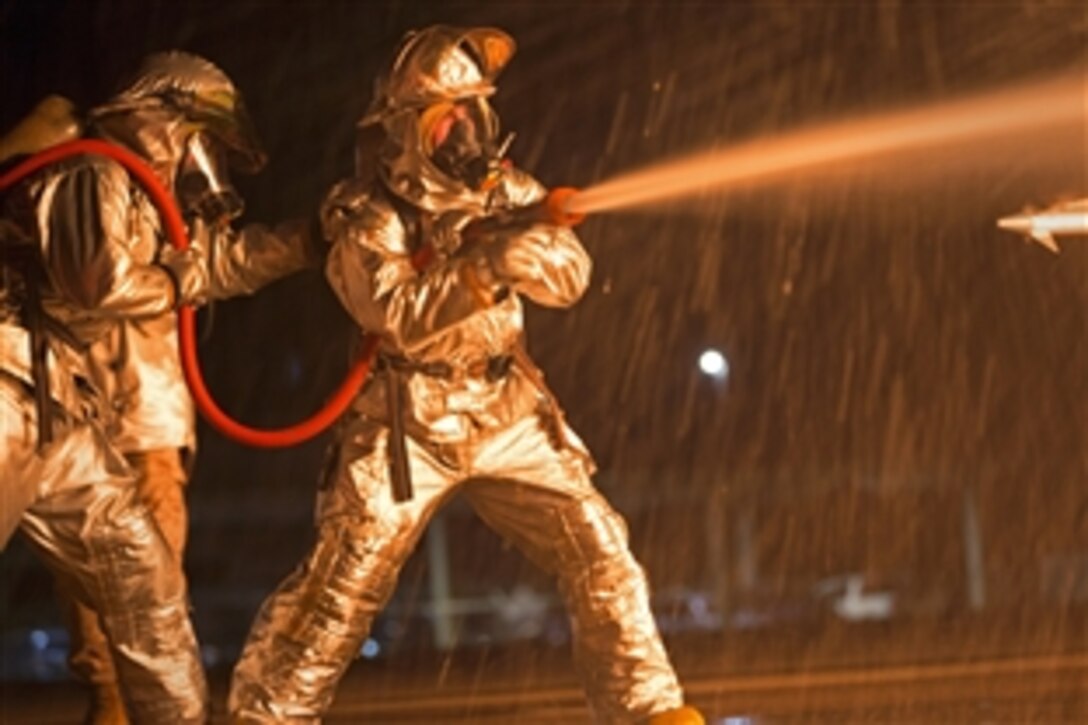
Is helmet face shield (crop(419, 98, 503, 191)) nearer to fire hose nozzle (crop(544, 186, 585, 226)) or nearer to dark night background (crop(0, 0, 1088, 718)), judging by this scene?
fire hose nozzle (crop(544, 186, 585, 226))

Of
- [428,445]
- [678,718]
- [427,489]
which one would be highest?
[428,445]

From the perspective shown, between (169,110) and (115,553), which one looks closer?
(115,553)

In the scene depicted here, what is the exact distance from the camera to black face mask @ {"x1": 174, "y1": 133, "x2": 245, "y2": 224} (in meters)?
7.20

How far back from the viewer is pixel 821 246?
13.5 meters

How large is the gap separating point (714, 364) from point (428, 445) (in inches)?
296

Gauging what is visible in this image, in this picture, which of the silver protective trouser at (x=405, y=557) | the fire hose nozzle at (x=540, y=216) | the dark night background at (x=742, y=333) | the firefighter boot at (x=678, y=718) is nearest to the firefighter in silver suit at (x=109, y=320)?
the silver protective trouser at (x=405, y=557)

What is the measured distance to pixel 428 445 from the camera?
677cm

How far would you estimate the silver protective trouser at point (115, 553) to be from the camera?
6551 millimetres

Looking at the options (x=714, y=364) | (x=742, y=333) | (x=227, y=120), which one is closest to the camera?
(x=227, y=120)

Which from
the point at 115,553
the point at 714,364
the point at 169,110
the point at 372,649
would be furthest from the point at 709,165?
the point at 115,553

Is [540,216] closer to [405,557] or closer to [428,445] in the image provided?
[428,445]

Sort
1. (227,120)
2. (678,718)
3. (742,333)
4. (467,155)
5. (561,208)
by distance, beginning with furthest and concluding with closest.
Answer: (742,333) < (227,120) < (467,155) < (678,718) < (561,208)

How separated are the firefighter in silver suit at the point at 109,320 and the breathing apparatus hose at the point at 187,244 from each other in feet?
0.14

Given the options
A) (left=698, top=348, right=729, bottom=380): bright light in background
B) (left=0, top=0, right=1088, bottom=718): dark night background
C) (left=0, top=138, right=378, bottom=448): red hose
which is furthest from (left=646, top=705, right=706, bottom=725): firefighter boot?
(left=698, top=348, right=729, bottom=380): bright light in background
